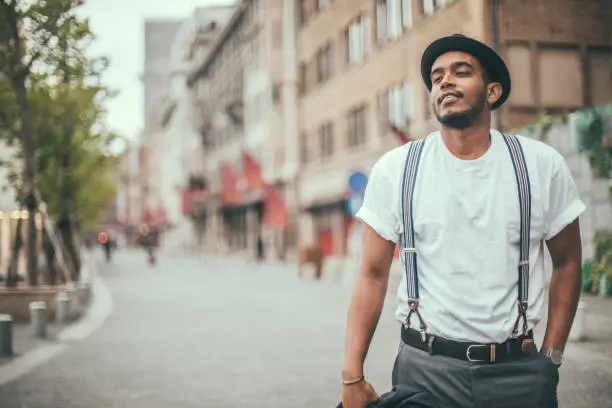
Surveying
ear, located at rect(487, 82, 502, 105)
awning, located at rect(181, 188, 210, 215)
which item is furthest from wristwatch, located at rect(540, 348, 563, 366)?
awning, located at rect(181, 188, 210, 215)

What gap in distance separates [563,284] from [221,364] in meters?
7.60

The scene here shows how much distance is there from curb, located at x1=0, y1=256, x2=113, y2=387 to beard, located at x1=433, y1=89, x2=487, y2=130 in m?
7.08

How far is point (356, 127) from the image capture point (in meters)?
38.3

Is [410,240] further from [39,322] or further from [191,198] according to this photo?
[191,198]

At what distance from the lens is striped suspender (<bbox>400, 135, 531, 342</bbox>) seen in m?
2.84

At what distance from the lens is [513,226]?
9.32 ft

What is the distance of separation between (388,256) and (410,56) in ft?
94.5

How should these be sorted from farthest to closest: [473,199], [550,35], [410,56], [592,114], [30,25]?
1. [410,56]
2. [550,35]
3. [592,114]
4. [30,25]
5. [473,199]

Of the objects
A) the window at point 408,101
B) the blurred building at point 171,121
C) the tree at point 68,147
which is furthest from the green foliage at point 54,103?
the blurred building at point 171,121

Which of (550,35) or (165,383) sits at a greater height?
(550,35)

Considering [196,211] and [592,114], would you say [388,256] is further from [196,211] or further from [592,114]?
[196,211]

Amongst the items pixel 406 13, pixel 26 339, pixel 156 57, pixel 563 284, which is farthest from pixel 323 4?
pixel 156 57

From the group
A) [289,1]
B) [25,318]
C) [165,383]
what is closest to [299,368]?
[165,383]

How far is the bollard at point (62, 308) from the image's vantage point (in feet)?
51.4
